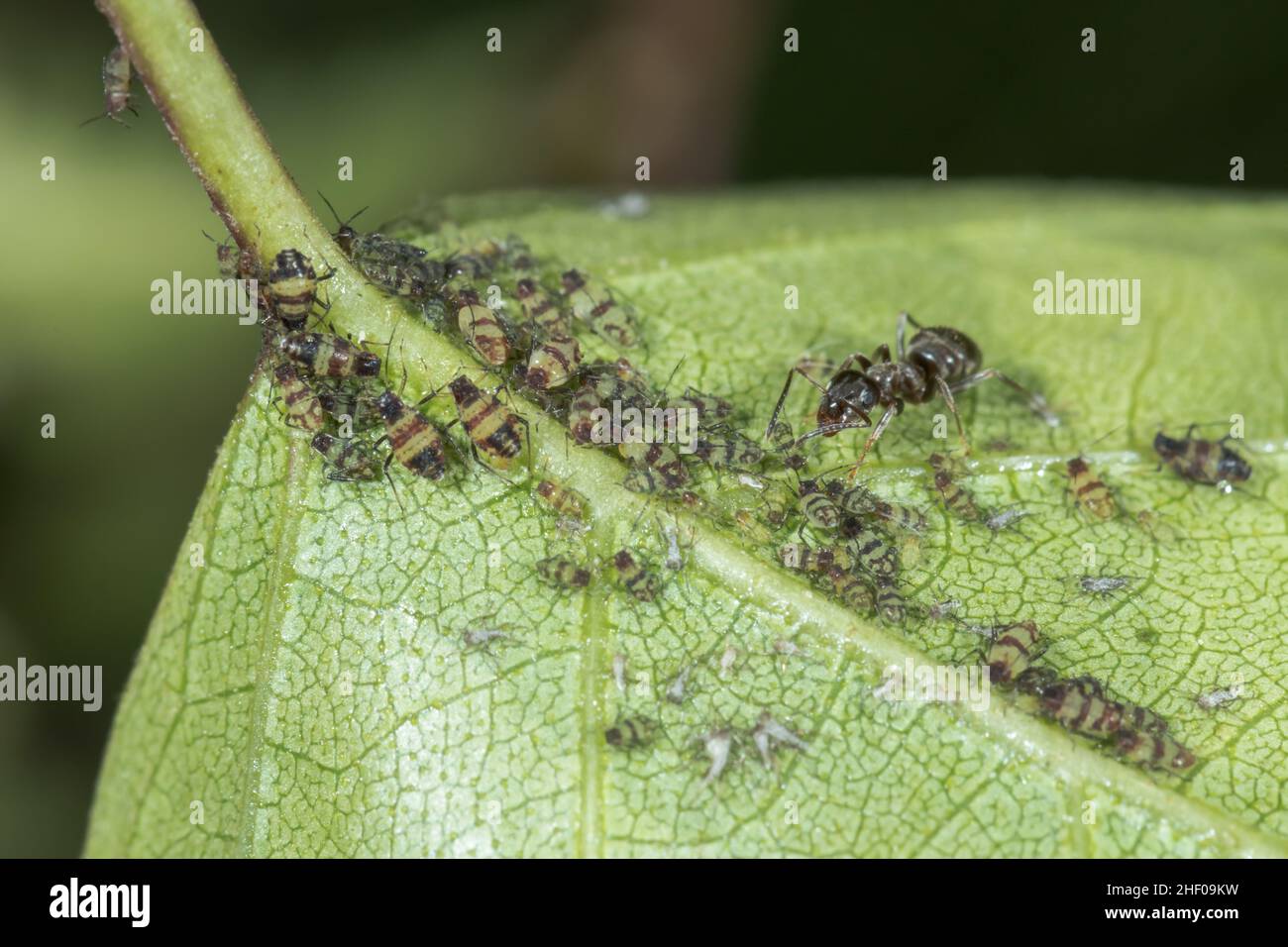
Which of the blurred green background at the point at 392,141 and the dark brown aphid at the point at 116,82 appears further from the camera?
the blurred green background at the point at 392,141

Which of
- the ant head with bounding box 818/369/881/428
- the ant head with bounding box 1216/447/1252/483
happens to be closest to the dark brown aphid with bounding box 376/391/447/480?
the ant head with bounding box 818/369/881/428

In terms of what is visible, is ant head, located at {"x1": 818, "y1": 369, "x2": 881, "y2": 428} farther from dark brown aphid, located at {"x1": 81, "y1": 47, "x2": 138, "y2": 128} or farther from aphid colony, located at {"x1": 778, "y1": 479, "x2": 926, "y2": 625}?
dark brown aphid, located at {"x1": 81, "y1": 47, "x2": 138, "y2": 128}

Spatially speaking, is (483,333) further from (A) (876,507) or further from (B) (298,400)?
(A) (876,507)

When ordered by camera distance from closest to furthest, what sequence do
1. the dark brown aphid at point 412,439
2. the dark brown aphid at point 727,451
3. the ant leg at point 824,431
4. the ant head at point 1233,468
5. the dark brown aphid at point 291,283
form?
the dark brown aphid at point 291,283 < the dark brown aphid at point 412,439 < the dark brown aphid at point 727,451 < the ant leg at point 824,431 < the ant head at point 1233,468

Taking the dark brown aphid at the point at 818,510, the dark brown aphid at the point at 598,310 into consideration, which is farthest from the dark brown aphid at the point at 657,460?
the dark brown aphid at the point at 598,310

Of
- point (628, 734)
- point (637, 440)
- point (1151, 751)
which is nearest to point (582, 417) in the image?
point (637, 440)

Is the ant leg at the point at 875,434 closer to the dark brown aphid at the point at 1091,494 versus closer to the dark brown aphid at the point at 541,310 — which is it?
the dark brown aphid at the point at 1091,494
